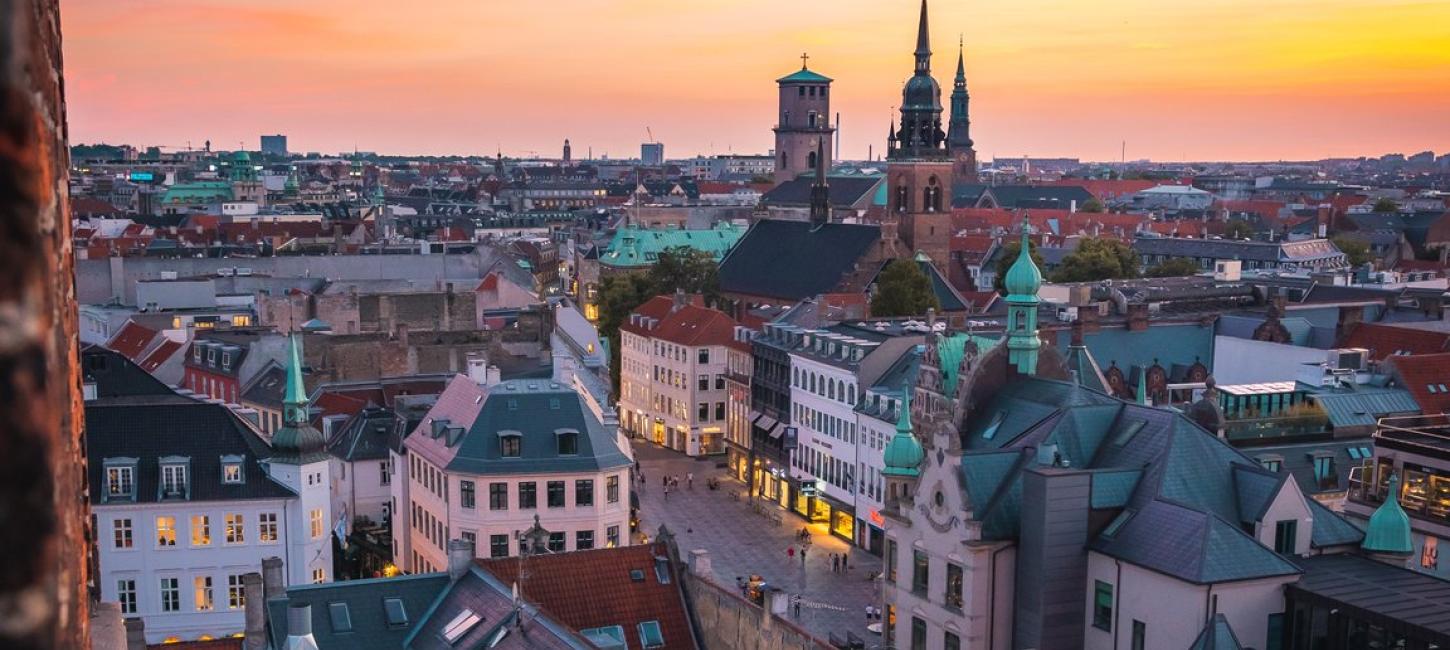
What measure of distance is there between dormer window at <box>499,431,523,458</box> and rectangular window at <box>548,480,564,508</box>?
65.4 inches

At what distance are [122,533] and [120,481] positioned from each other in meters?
1.73

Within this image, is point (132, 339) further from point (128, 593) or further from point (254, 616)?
point (254, 616)

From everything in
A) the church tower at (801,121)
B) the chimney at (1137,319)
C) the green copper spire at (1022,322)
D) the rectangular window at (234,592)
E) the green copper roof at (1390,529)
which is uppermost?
the church tower at (801,121)

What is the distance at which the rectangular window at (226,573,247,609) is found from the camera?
49094 mm

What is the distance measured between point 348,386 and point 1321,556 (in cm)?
4728

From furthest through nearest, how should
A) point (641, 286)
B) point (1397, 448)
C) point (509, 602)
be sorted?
point (641, 286)
point (1397, 448)
point (509, 602)

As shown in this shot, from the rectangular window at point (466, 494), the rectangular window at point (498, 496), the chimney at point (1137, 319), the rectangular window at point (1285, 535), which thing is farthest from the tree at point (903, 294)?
the rectangular window at point (1285, 535)

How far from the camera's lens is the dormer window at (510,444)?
176ft

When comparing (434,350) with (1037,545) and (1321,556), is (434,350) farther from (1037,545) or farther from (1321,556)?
(1321,556)

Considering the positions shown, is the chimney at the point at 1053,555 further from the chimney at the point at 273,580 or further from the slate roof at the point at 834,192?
the slate roof at the point at 834,192

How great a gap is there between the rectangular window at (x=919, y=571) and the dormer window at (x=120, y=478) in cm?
2581

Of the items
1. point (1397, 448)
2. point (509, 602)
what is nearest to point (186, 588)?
point (509, 602)

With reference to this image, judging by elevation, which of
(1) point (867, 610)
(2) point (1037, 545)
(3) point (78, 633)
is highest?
(3) point (78, 633)

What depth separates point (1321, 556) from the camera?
131 ft
